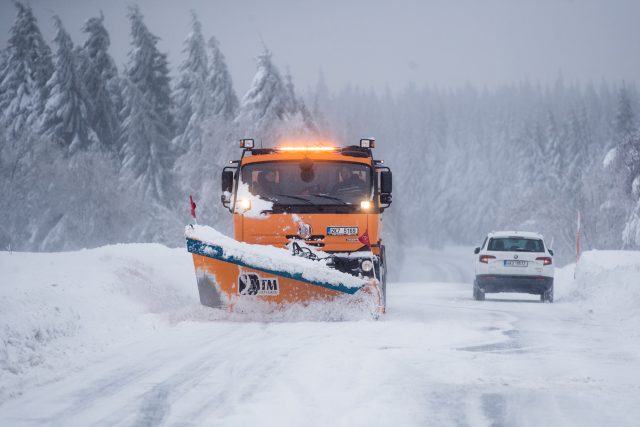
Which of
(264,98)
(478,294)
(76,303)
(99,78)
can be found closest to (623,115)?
(264,98)

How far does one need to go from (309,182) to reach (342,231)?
3.22 feet

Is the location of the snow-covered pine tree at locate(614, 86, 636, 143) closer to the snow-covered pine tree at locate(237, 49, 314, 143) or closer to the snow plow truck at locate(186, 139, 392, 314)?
the snow-covered pine tree at locate(237, 49, 314, 143)

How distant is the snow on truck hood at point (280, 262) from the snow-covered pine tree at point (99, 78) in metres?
45.5

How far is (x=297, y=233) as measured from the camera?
475 inches

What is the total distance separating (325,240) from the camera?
1202 centimetres

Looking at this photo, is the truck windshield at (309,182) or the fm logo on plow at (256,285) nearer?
the fm logo on plow at (256,285)

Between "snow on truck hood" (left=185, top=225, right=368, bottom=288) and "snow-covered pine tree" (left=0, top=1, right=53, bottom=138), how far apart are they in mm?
44726

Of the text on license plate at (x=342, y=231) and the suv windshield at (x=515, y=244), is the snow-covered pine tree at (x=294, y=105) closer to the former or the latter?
the suv windshield at (x=515, y=244)

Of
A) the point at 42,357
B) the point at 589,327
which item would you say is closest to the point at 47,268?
the point at 42,357

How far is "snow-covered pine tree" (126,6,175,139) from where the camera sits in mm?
59406

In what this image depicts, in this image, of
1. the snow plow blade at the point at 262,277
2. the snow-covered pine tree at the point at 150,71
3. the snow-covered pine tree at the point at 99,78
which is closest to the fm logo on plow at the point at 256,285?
the snow plow blade at the point at 262,277

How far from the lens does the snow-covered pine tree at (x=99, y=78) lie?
56219 mm

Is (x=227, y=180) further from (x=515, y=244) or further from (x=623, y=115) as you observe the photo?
(x=623, y=115)

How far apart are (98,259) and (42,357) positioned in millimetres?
6669
